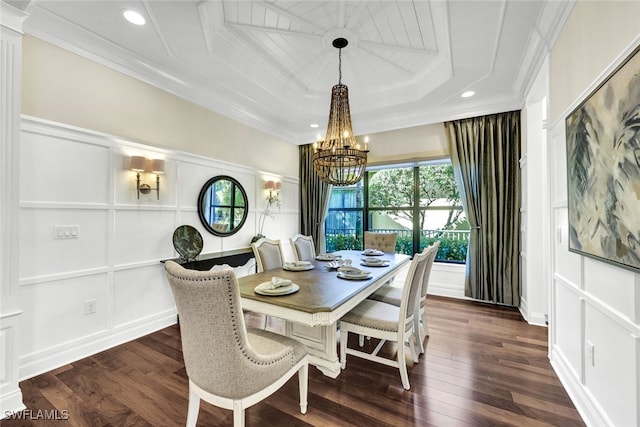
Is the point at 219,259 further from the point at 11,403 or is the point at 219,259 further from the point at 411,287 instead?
the point at 411,287

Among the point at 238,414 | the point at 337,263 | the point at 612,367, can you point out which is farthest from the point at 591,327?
the point at 238,414

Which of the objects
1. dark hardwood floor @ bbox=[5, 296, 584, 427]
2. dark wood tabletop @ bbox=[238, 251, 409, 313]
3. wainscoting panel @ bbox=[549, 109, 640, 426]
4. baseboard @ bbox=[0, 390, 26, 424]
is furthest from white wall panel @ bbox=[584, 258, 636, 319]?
baseboard @ bbox=[0, 390, 26, 424]

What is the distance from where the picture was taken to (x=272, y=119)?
14.8 feet

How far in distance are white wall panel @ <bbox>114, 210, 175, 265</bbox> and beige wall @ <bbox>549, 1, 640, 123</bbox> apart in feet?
12.5

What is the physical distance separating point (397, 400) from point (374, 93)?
12.1ft

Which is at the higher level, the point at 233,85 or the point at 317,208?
the point at 233,85

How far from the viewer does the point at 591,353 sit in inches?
65.4

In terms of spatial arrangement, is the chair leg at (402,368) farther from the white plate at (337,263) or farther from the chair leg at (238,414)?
the chair leg at (238,414)

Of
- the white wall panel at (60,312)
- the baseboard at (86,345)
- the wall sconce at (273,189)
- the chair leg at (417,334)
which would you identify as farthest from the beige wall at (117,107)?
the chair leg at (417,334)

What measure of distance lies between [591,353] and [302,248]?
105 inches

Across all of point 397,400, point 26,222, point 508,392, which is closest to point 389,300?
point 397,400

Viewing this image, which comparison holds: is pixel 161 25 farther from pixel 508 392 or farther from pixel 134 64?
pixel 508 392

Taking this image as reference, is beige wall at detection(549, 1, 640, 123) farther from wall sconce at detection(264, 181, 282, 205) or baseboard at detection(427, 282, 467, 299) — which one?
wall sconce at detection(264, 181, 282, 205)

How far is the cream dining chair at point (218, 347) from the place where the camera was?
1212 mm
